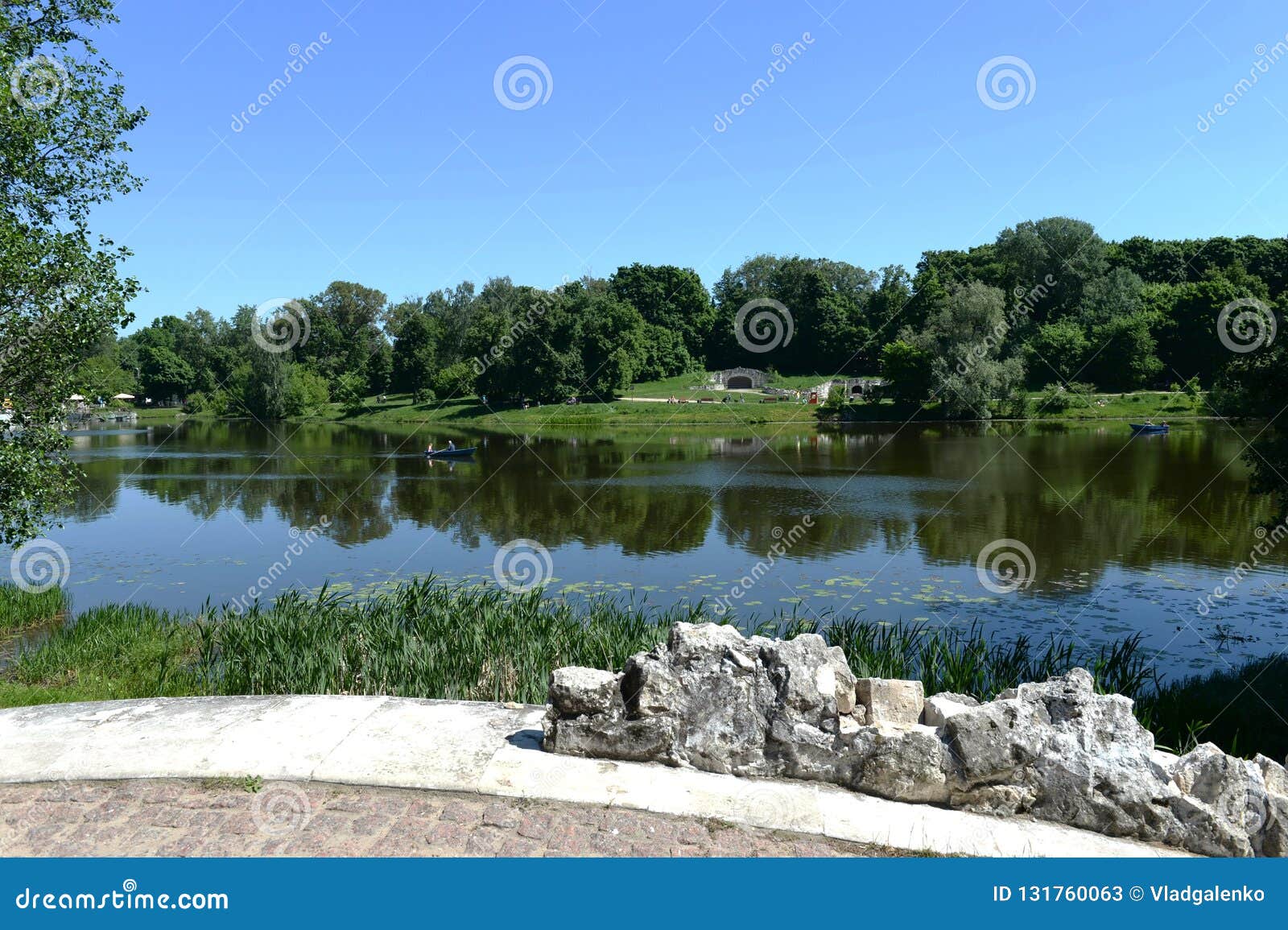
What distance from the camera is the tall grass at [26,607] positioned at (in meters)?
14.0

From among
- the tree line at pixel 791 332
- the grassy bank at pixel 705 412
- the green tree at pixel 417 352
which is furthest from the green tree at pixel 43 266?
the green tree at pixel 417 352

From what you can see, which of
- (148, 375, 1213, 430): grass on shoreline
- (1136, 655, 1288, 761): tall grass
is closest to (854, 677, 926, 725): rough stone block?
(1136, 655, 1288, 761): tall grass

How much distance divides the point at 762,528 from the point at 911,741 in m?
18.6

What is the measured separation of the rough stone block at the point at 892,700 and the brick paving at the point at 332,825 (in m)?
1.61

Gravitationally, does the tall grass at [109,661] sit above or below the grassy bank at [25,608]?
above

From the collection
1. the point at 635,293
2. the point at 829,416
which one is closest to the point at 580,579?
the point at 829,416

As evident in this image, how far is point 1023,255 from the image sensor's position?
92375mm

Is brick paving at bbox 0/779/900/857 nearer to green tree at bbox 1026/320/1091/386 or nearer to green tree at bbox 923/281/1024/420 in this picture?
green tree at bbox 923/281/1024/420

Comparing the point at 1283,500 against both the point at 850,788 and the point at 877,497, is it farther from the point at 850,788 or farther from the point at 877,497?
the point at 877,497

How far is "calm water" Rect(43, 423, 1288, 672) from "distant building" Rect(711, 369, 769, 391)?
49789 mm

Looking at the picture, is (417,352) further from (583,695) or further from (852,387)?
(583,695)

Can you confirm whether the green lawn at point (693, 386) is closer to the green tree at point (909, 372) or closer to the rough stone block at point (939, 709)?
the green tree at point (909, 372)

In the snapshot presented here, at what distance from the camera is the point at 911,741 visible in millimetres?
5902

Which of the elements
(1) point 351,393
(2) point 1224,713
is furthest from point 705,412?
(2) point 1224,713
